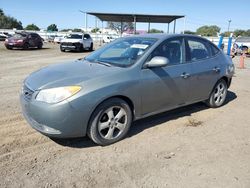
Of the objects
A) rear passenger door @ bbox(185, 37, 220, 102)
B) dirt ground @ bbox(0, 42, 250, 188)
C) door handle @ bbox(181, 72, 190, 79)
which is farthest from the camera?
rear passenger door @ bbox(185, 37, 220, 102)

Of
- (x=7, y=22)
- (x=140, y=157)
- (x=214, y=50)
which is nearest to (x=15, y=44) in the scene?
(x=214, y=50)

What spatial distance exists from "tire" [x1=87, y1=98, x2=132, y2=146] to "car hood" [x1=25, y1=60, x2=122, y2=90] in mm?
465

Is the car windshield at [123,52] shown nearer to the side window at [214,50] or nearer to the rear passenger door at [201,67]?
the rear passenger door at [201,67]

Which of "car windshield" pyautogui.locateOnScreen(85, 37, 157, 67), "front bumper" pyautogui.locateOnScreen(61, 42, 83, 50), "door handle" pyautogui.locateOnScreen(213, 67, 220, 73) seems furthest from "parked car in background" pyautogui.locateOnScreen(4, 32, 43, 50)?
"door handle" pyautogui.locateOnScreen(213, 67, 220, 73)

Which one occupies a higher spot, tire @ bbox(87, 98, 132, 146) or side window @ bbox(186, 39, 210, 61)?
side window @ bbox(186, 39, 210, 61)

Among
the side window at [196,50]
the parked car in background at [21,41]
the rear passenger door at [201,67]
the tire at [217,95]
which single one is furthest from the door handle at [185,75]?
the parked car in background at [21,41]

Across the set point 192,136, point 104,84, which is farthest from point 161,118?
point 104,84

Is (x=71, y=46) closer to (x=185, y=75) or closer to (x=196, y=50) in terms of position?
(x=196, y=50)

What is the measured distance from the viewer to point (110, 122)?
4324mm

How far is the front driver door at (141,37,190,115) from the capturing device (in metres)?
4.67

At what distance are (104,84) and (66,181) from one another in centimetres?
144

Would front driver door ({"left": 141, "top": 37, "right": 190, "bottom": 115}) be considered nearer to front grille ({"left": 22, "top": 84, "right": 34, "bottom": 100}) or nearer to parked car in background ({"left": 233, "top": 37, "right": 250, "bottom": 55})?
front grille ({"left": 22, "top": 84, "right": 34, "bottom": 100})

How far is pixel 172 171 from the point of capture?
3.66 meters

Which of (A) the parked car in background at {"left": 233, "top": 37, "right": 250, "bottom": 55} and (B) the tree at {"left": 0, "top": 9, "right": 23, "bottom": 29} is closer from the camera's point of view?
(A) the parked car in background at {"left": 233, "top": 37, "right": 250, "bottom": 55}
